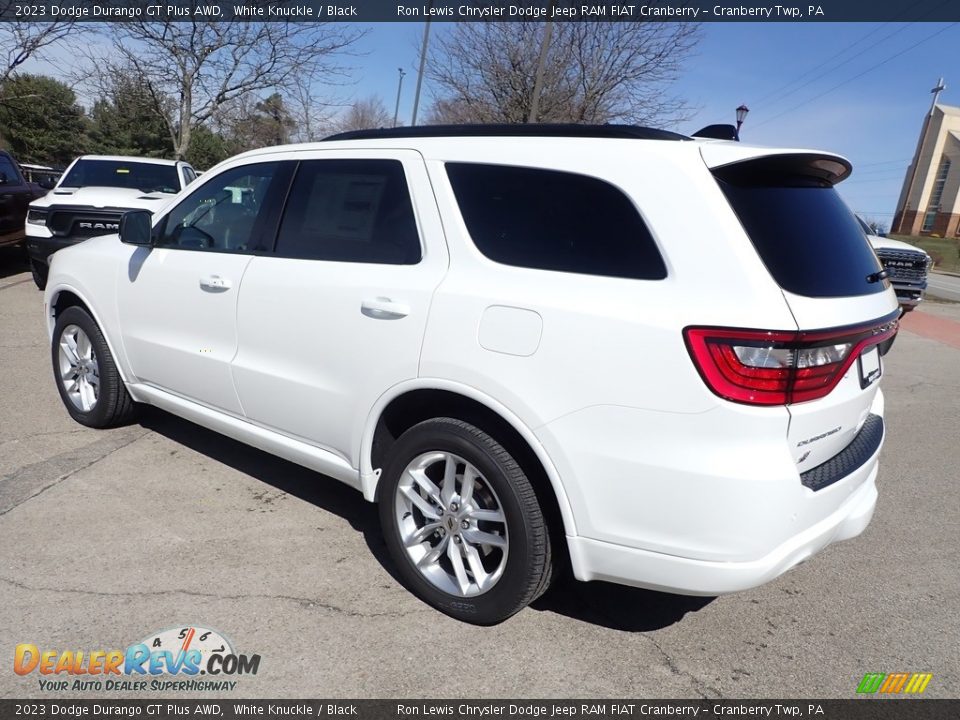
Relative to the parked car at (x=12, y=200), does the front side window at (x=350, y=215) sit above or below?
above

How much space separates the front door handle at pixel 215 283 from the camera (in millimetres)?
3455

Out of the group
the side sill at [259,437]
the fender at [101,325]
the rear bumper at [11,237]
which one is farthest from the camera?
the rear bumper at [11,237]

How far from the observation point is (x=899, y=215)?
6169 cm

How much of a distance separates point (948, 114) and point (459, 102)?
181 feet

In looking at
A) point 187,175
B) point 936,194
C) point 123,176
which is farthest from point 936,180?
point 123,176

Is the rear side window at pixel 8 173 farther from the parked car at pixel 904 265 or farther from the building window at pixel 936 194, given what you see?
the building window at pixel 936 194

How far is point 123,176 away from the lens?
32.0 ft

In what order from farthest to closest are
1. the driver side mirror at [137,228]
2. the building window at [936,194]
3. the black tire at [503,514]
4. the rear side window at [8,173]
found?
the building window at [936,194], the rear side window at [8,173], the driver side mirror at [137,228], the black tire at [503,514]

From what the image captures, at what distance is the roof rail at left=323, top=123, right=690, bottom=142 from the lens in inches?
98.4

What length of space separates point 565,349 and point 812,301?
787 millimetres

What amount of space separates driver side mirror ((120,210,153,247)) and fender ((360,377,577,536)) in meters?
1.93

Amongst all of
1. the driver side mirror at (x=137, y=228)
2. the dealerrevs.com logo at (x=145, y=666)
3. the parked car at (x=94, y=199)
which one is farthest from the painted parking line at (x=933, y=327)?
the parked car at (x=94, y=199)

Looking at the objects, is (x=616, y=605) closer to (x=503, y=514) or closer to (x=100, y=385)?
(x=503, y=514)

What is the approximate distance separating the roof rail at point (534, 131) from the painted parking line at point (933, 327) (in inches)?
371
